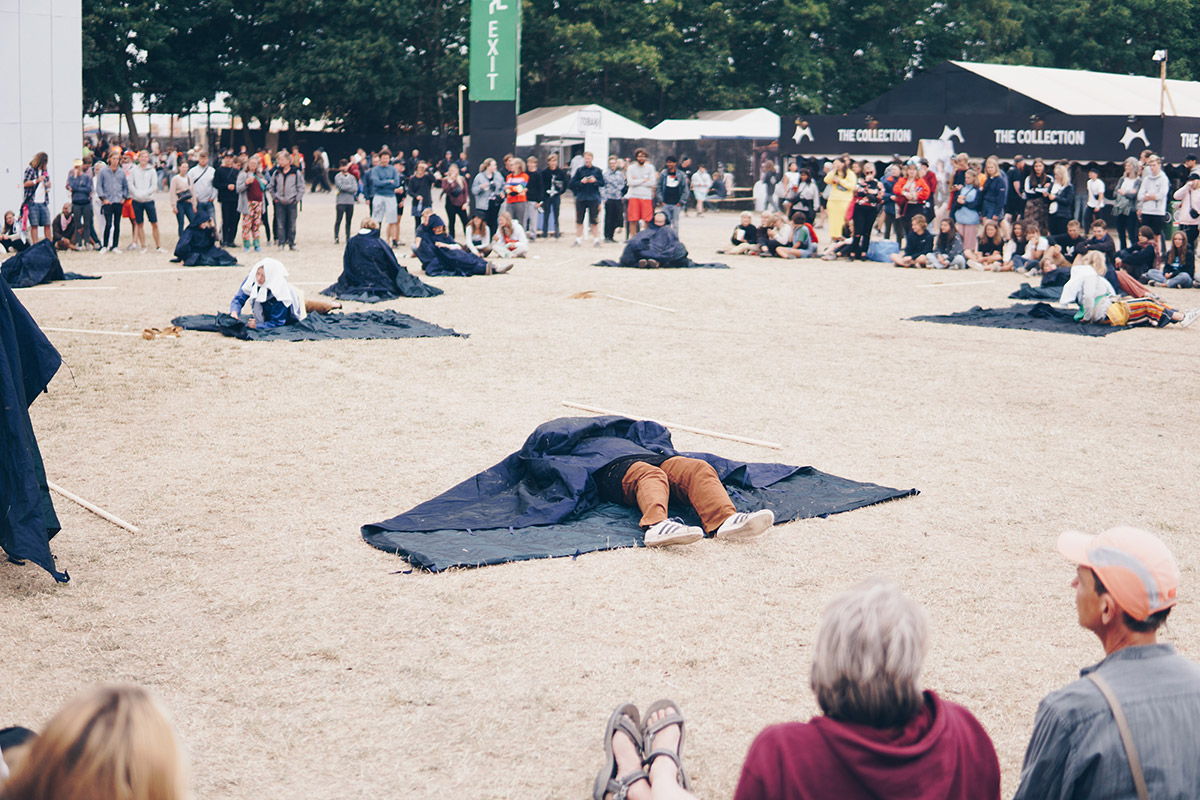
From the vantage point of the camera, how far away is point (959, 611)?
17.2ft

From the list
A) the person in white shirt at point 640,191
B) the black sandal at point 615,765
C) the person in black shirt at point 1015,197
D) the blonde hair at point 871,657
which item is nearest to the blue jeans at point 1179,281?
the person in black shirt at point 1015,197

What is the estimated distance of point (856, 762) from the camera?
2.36 m

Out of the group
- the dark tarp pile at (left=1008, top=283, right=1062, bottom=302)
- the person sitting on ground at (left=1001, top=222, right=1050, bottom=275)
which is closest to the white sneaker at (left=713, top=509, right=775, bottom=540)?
the dark tarp pile at (left=1008, top=283, right=1062, bottom=302)

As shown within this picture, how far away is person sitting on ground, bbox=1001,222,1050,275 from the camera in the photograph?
Answer: 1967 centimetres

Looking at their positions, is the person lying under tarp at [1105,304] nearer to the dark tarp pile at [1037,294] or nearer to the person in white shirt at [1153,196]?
the dark tarp pile at [1037,294]

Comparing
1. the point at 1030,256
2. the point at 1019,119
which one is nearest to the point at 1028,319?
the point at 1030,256

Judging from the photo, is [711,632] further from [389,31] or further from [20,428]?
[389,31]

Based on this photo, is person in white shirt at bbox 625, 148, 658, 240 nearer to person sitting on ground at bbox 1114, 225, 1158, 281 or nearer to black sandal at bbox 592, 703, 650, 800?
Answer: person sitting on ground at bbox 1114, 225, 1158, 281

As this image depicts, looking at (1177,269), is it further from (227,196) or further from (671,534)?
(227,196)

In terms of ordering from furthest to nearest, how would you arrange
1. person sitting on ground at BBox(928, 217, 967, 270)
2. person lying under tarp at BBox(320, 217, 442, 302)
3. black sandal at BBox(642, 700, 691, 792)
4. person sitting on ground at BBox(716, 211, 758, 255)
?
person sitting on ground at BBox(716, 211, 758, 255)
person sitting on ground at BBox(928, 217, 967, 270)
person lying under tarp at BBox(320, 217, 442, 302)
black sandal at BBox(642, 700, 691, 792)

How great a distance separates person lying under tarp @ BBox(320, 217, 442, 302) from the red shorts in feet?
27.9

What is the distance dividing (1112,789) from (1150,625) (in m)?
0.36

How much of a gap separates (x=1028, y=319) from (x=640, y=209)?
10.8m

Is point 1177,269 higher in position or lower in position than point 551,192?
lower
